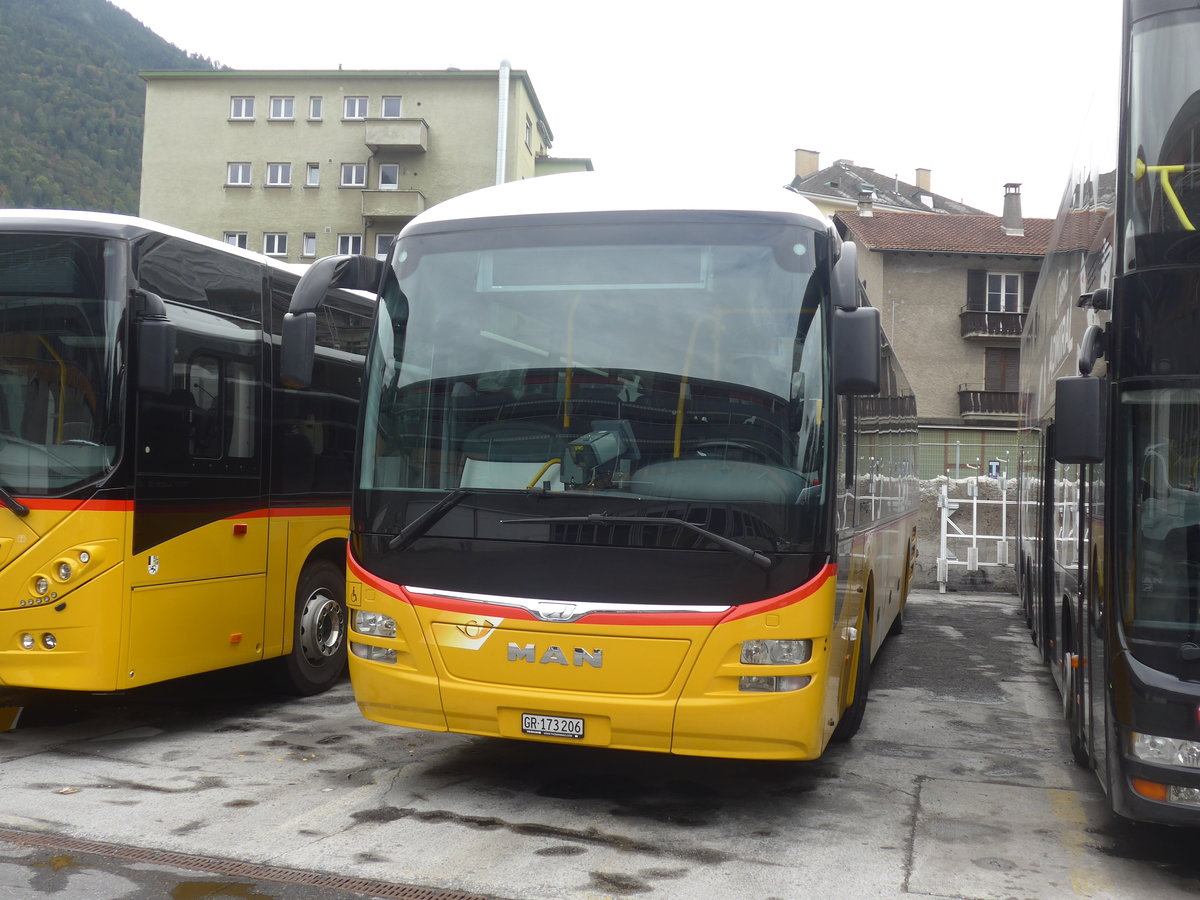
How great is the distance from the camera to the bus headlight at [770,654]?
5.76 meters

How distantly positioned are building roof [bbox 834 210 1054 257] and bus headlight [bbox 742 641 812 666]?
45151 millimetres

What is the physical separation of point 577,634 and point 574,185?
2364mm

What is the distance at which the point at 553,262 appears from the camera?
20.6 feet

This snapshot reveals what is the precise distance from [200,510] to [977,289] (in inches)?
1821

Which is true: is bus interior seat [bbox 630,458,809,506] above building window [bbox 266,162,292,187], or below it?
below

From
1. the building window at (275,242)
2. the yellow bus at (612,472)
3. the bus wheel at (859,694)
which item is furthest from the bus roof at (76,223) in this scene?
the building window at (275,242)

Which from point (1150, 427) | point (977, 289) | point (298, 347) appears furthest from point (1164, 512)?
point (977, 289)

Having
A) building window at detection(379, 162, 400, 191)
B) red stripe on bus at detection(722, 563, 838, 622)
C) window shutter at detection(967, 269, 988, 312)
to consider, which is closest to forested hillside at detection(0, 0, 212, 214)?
building window at detection(379, 162, 400, 191)

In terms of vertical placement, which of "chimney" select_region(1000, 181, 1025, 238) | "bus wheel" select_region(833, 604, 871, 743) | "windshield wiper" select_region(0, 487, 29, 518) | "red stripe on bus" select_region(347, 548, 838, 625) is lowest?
Result: "bus wheel" select_region(833, 604, 871, 743)

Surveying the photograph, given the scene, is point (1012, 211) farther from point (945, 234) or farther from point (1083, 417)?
point (1083, 417)

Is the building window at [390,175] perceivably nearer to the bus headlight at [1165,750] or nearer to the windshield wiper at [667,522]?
the windshield wiper at [667,522]

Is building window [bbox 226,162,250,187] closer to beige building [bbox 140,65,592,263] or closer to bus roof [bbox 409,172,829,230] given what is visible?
beige building [bbox 140,65,592,263]

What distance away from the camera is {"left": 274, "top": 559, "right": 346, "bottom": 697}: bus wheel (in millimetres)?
9055

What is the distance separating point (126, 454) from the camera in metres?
7.10
